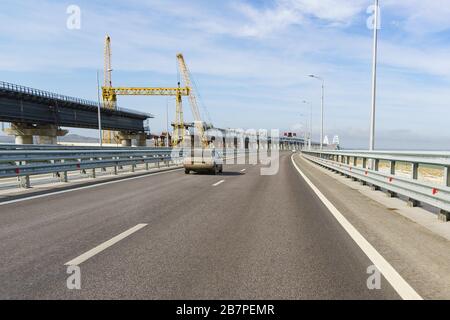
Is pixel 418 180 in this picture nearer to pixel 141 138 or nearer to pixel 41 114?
pixel 41 114

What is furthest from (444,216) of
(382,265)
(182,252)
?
(182,252)

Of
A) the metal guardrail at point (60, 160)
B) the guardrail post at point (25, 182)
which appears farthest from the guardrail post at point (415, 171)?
the guardrail post at point (25, 182)

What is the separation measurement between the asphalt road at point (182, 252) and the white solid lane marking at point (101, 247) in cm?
8

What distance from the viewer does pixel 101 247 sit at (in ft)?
16.2

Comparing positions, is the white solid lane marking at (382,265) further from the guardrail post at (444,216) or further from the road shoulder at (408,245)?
the guardrail post at (444,216)

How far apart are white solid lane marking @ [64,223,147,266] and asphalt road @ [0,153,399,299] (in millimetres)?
77

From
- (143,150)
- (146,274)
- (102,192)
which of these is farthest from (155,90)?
(146,274)

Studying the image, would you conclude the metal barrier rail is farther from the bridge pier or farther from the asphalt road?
the bridge pier

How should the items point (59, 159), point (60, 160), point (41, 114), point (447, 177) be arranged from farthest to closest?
point (41, 114) < point (60, 160) < point (59, 159) < point (447, 177)

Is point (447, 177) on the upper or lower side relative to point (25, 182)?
upper

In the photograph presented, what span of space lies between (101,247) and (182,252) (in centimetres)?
113

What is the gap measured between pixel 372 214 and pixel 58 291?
6309 mm

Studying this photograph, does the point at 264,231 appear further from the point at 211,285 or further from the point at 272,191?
the point at 272,191

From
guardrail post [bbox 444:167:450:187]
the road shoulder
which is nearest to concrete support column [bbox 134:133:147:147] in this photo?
the road shoulder
